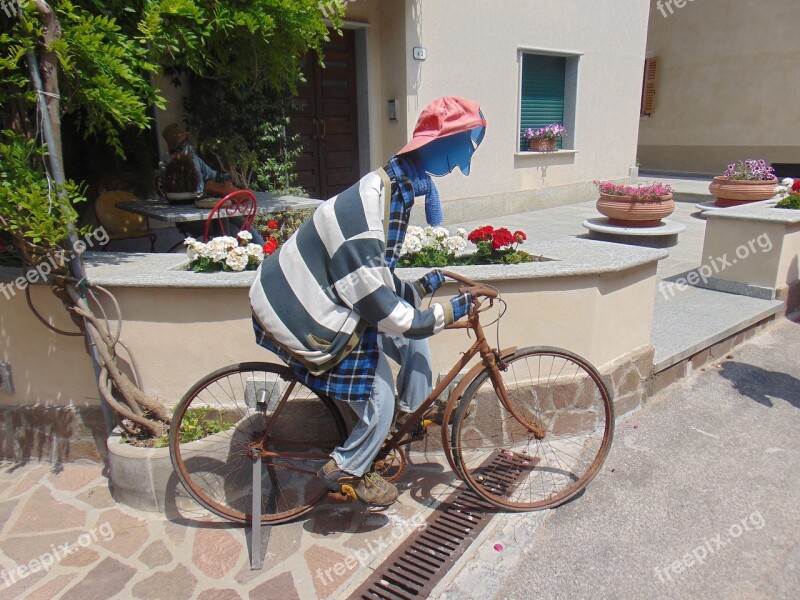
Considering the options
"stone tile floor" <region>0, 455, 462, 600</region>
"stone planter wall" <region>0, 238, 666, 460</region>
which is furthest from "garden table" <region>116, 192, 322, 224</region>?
"stone tile floor" <region>0, 455, 462, 600</region>

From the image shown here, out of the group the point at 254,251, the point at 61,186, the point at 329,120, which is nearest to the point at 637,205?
the point at 329,120

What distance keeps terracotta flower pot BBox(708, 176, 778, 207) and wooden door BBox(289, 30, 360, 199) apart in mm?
5998

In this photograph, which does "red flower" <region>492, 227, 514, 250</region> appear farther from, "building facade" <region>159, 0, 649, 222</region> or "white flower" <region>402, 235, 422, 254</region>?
"building facade" <region>159, 0, 649, 222</region>

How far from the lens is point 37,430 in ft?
11.3

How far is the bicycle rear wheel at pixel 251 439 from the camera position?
2.86 m

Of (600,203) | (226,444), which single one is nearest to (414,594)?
(226,444)

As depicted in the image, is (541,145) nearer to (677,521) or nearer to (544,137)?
(544,137)

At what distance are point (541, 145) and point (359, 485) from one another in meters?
8.82

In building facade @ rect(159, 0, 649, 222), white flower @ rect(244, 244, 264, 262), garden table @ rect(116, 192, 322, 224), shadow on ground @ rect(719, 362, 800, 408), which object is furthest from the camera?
building facade @ rect(159, 0, 649, 222)

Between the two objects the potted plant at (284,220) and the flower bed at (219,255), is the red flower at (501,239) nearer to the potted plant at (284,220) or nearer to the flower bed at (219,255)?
the flower bed at (219,255)

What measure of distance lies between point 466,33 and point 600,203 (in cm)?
313

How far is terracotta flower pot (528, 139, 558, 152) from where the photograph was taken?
10391 millimetres

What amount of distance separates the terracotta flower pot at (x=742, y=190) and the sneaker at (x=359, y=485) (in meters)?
9.38

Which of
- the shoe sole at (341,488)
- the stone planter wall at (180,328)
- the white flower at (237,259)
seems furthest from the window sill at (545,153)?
the shoe sole at (341,488)
